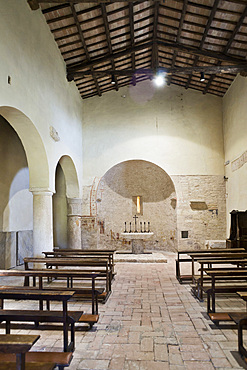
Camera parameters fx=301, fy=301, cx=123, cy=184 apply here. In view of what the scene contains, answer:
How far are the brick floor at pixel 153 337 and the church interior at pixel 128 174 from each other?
2cm

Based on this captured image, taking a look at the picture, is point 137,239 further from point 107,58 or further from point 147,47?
point 147,47

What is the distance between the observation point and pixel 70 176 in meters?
12.2

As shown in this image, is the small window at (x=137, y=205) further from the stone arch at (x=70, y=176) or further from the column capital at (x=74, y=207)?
the stone arch at (x=70, y=176)

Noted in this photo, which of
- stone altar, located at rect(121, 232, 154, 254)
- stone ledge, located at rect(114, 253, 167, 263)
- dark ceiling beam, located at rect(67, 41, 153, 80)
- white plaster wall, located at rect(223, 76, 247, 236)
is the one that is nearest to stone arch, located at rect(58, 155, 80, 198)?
→ stone altar, located at rect(121, 232, 154, 254)

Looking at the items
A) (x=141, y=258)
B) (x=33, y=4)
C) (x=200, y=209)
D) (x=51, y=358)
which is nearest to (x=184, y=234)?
(x=200, y=209)

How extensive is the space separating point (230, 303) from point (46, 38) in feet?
26.4

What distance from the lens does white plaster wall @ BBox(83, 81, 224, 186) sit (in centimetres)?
1279

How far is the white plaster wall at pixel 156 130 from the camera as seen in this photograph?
12789mm

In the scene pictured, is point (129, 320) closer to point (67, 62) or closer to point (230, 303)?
point (230, 303)

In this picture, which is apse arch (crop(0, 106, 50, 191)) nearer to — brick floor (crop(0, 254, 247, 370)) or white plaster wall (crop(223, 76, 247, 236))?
brick floor (crop(0, 254, 247, 370))

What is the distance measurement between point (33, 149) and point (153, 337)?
19.7 feet

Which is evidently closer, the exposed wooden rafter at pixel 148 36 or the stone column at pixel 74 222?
the exposed wooden rafter at pixel 148 36

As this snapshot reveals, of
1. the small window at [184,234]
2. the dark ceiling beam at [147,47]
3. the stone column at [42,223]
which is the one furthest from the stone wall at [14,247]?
the small window at [184,234]

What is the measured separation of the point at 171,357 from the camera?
3.25m
